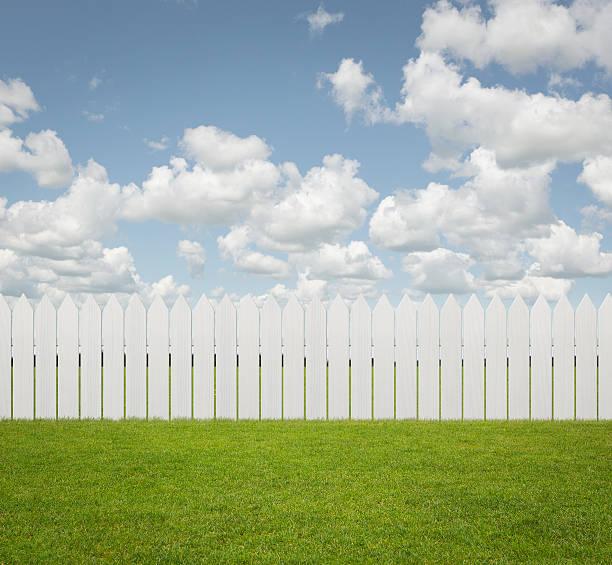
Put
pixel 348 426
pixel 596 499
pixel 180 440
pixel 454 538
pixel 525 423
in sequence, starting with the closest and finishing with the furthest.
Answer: pixel 454 538
pixel 596 499
pixel 180 440
pixel 348 426
pixel 525 423

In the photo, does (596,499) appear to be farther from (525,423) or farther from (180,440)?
(180,440)

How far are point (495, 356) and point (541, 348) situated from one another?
90 cm

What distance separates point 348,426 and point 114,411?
4500 millimetres

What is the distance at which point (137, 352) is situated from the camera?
10.4 m

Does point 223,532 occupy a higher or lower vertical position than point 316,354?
lower

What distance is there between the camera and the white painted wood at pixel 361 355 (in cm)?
1020

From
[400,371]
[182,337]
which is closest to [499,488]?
[400,371]

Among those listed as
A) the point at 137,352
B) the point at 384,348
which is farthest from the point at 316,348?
the point at 137,352

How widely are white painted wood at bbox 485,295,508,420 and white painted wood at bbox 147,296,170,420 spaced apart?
6.01 m

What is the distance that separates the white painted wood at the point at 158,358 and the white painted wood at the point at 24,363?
2.37m

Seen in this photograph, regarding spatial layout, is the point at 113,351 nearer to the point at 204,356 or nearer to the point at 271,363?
the point at 204,356

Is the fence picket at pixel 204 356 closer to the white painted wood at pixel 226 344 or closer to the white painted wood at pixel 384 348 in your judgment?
the white painted wood at pixel 226 344

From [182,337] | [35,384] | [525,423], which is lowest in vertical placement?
[525,423]

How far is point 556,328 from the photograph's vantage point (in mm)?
10477
